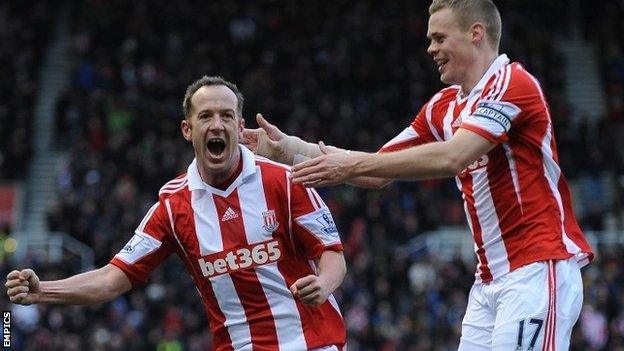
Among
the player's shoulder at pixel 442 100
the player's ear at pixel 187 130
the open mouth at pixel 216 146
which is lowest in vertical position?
the open mouth at pixel 216 146

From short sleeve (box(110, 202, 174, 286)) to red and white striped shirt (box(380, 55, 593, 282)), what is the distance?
165 cm

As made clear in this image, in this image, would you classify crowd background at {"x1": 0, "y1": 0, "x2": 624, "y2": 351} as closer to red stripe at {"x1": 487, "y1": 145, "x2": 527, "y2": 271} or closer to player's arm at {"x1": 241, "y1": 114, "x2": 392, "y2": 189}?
player's arm at {"x1": 241, "y1": 114, "x2": 392, "y2": 189}

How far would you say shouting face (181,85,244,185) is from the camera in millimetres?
6594

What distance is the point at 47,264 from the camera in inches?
717

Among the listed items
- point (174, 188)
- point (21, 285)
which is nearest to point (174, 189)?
point (174, 188)

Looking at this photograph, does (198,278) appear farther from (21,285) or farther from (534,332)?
(534,332)

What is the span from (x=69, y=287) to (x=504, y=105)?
2.41 metres

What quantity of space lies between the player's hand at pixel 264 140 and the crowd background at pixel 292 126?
989 centimetres

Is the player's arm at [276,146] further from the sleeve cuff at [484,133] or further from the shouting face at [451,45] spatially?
the sleeve cuff at [484,133]

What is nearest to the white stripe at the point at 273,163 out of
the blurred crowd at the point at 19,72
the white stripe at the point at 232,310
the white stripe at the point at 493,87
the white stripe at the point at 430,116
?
the white stripe at the point at 232,310

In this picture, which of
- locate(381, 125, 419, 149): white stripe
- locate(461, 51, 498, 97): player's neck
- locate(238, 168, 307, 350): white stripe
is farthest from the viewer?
locate(381, 125, 419, 149): white stripe

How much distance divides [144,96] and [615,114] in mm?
8892

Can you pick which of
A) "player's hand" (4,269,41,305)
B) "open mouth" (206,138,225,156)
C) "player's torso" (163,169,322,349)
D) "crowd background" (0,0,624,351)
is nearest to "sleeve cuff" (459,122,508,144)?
"player's torso" (163,169,322,349)

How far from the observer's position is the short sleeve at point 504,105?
6082mm
